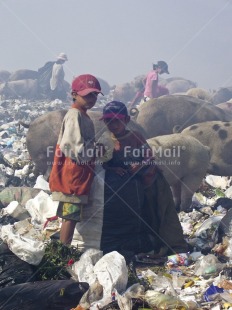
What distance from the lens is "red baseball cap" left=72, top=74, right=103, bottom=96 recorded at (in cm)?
493

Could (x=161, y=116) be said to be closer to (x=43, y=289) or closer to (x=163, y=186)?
(x=163, y=186)

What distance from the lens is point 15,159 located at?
390 inches

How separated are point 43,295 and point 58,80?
19.2 metres

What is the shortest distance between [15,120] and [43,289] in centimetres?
1277

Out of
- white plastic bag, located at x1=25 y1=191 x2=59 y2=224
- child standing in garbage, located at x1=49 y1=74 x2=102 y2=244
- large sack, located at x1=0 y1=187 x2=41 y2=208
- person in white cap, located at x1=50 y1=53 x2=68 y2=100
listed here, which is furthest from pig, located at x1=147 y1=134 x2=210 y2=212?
person in white cap, located at x1=50 y1=53 x2=68 y2=100

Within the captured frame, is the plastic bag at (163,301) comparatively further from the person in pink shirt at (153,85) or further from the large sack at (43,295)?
the person in pink shirt at (153,85)

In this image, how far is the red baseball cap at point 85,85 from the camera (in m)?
4.93

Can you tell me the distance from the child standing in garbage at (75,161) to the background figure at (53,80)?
16.9m

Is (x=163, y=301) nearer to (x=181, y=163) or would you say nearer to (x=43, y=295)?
(x=43, y=295)

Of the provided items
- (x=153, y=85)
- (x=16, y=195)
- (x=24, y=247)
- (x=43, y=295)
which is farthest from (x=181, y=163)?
(x=153, y=85)

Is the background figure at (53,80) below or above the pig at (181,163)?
above

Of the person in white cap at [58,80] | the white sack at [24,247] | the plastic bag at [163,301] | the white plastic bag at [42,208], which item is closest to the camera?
the plastic bag at [163,301]

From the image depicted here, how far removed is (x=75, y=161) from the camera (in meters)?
4.91

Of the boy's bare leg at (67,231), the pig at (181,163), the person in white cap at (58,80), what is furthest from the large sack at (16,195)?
the person in white cap at (58,80)
